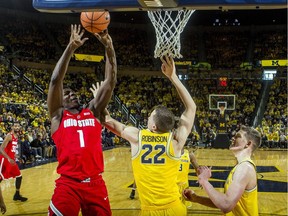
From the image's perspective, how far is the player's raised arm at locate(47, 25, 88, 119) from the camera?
3345 millimetres

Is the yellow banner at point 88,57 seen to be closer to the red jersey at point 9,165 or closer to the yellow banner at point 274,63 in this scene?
the yellow banner at point 274,63

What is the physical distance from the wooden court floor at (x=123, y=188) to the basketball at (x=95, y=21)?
3.66 metres

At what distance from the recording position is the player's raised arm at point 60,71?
335cm

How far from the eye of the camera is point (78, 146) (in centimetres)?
339

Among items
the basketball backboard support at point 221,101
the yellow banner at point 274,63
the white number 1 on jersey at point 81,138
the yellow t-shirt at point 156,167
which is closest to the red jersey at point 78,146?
the white number 1 on jersey at point 81,138

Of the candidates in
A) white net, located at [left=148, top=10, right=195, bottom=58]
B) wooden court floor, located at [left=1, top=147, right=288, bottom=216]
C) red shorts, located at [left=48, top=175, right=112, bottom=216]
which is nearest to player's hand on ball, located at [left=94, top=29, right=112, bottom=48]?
red shorts, located at [left=48, top=175, right=112, bottom=216]

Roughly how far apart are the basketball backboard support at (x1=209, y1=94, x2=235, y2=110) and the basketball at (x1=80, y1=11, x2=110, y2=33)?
811 inches

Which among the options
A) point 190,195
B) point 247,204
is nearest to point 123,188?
point 190,195

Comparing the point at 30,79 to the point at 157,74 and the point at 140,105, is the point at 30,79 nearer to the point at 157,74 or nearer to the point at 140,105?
the point at 140,105

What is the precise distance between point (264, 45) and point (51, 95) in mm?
29376

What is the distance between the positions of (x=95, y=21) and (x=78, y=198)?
1.77 metres

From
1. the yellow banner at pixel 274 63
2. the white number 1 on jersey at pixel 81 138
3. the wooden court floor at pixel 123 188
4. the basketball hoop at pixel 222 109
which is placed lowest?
the wooden court floor at pixel 123 188

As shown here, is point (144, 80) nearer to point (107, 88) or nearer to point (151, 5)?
point (151, 5)

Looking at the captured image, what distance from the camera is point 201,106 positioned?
25.9 m
